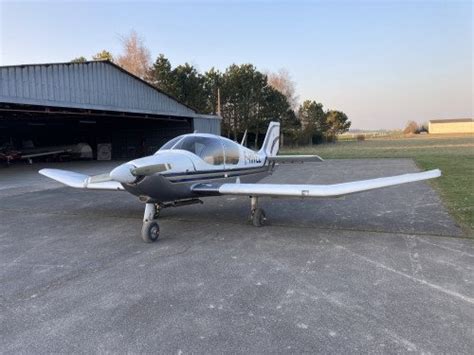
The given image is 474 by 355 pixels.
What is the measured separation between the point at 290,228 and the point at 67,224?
4.71 m

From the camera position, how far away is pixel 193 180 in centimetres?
705

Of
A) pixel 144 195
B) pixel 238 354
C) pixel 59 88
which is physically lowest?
pixel 238 354

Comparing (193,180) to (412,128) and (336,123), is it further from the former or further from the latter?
(412,128)

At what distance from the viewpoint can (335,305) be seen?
3.81 m

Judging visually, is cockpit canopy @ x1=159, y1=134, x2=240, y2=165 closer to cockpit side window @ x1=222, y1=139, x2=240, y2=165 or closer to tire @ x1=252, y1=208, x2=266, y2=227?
cockpit side window @ x1=222, y1=139, x2=240, y2=165

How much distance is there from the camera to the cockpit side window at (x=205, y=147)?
24.1 ft

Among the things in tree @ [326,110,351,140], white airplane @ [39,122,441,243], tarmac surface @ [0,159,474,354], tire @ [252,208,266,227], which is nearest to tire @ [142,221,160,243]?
white airplane @ [39,122,441,243]

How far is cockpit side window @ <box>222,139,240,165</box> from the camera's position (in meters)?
8.14

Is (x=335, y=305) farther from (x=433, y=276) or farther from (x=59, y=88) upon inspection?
(x=59, y=88)

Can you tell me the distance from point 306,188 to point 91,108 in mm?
15889

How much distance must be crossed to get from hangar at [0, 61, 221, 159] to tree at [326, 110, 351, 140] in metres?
54.5

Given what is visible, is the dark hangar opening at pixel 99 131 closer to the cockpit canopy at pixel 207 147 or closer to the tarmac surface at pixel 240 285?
the cockpit canopy at pixel 207 147

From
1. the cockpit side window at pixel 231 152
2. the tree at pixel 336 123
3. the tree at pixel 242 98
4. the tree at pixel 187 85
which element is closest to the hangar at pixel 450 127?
the tree at pixel 336 123

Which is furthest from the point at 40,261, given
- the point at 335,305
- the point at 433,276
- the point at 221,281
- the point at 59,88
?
the point at 59,88
